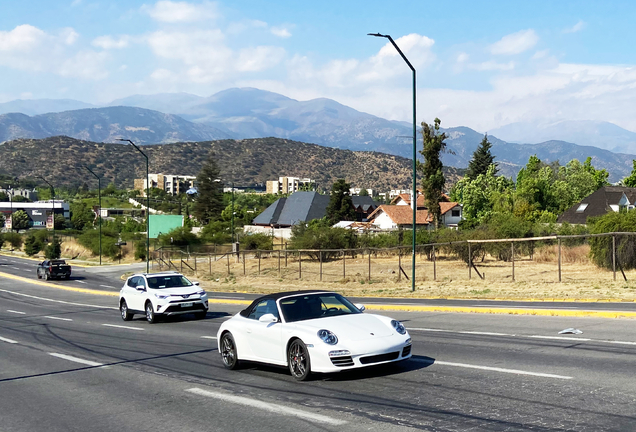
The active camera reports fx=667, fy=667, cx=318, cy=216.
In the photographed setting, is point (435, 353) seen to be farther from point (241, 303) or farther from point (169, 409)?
point (241, 303)

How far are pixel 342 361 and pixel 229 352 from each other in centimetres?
300

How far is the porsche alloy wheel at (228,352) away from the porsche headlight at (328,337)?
240cm

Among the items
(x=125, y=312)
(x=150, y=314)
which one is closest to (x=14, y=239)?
(x=125, y=312)

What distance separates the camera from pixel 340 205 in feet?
344

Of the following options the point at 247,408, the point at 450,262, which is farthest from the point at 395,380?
the point at 450,262

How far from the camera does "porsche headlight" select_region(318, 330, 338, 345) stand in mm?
9805

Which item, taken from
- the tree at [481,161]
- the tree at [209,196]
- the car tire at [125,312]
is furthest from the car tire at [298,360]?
the tree at [209,196]

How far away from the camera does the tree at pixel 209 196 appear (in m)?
126

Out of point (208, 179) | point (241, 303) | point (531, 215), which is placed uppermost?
point (208, 179)

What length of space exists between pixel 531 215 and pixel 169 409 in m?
78.8

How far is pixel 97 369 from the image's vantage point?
1302 centimetres

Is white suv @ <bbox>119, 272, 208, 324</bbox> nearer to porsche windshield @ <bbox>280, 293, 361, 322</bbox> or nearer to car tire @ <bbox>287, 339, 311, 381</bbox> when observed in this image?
porsche windshield @ <bbox>280, 293, 361, 322</bbox>

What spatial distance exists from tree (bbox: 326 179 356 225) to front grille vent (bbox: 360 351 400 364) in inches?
3673

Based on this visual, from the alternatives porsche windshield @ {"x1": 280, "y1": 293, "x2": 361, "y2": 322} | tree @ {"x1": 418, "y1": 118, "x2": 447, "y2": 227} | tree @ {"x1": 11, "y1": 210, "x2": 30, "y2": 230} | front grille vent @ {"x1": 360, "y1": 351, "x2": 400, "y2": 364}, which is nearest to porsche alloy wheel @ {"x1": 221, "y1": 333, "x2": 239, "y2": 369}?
porsche windshield @ {"x1": 280, "y1": 293, "x2": 361, "y2": 322}
